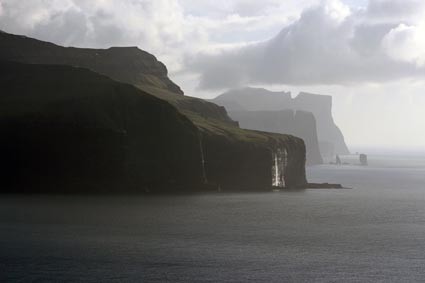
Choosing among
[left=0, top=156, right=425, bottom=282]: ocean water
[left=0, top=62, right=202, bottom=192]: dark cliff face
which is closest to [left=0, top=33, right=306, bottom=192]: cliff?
[left=0, top=62, right=202, bottom=192]: dark cliff face

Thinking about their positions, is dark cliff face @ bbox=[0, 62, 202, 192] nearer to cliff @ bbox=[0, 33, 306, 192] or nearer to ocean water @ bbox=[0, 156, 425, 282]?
cliff @ bbox=[0, 33, 306, 192]

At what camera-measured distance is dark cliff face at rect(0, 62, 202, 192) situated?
17375cm

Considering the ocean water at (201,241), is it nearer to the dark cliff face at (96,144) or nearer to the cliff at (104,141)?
the dark cliff face at (96,144)

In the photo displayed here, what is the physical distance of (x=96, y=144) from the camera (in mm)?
177375

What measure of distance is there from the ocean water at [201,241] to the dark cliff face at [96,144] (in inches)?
Result: 688

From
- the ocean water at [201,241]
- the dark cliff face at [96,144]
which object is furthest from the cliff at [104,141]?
the ocean water at [201,241]

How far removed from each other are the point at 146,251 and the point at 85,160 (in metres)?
88.9

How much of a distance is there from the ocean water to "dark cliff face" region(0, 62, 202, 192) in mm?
17480

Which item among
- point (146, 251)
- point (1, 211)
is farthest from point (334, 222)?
point (1, 211)

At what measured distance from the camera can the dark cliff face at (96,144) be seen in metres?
174

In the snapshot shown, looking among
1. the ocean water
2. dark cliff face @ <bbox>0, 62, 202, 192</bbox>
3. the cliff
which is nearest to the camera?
the ocean water

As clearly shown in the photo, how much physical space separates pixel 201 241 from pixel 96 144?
273 ft

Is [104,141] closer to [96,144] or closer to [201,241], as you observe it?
[96,144]

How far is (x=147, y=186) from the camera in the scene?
587ft
